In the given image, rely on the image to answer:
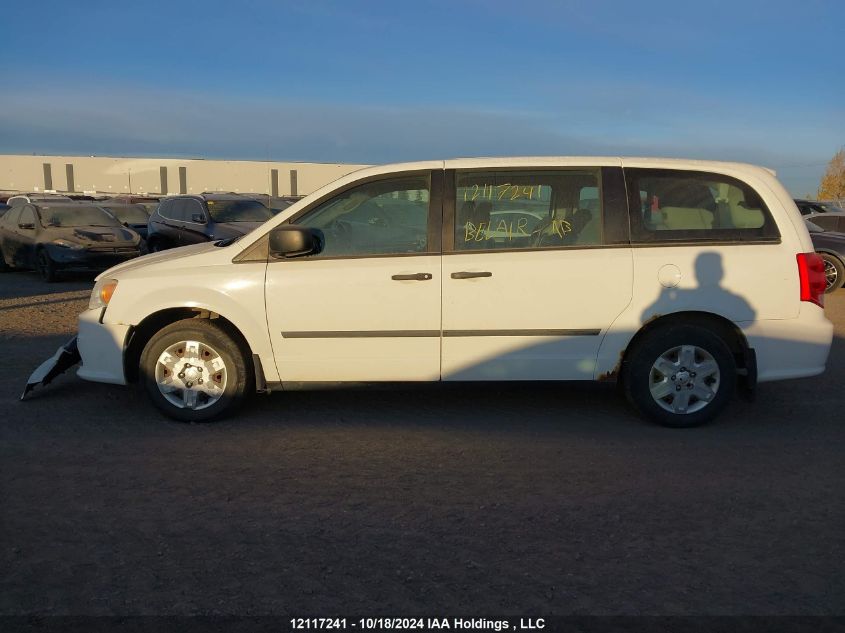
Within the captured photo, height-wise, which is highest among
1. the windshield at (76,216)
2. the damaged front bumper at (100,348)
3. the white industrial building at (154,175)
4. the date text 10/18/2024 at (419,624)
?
the white industrial building at (154,175)

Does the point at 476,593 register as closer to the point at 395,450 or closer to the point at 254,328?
the point at 395,450

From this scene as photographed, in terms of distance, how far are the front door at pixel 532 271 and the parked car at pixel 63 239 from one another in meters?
10.7

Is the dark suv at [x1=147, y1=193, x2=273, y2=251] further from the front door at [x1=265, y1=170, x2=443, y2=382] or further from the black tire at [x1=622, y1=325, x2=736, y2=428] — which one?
the black tire at [x1=622, y1=325, x2=736, y2=428]

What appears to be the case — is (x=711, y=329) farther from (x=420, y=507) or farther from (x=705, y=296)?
(x=420, y=507)

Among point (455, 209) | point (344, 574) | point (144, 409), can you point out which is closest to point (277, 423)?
point (144, 409)

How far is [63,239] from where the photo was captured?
46.6 ft

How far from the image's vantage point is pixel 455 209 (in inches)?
213

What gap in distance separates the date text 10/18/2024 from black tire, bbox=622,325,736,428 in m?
2.67

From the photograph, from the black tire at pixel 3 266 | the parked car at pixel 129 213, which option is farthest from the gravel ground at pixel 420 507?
the parked car at pixel 129 213

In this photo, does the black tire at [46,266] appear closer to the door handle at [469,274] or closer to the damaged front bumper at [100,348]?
the damaged front bumper at [100,348]

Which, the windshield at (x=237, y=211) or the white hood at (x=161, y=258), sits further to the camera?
the windshield at (x=237, y=211)

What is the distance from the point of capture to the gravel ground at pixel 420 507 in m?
3.24

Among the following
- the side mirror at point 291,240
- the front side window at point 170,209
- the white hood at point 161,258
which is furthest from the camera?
the front side window at point 170,209

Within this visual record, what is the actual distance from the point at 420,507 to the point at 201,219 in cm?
1148
